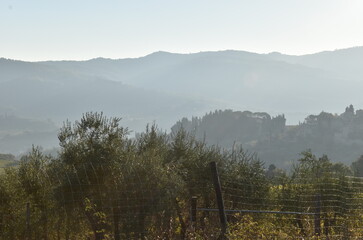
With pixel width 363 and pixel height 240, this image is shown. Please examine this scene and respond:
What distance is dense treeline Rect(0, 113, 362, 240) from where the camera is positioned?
16188 millimetres

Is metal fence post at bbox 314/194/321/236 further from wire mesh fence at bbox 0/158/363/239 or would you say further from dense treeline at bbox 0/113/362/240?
dense treeline at bbox 0/113/362/240

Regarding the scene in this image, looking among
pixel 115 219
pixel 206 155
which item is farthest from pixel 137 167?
pixel 206 155

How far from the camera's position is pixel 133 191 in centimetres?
1552

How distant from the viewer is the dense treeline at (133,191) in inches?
637

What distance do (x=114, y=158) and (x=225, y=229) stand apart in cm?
989

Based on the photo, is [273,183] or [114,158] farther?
[273,183]

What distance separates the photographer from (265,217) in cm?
2558

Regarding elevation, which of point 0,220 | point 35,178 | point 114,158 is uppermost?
point 114,158

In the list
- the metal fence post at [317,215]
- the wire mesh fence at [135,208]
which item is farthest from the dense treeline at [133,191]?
the metal fence post at [317,215]

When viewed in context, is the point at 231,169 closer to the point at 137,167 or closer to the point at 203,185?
the point at 203,185

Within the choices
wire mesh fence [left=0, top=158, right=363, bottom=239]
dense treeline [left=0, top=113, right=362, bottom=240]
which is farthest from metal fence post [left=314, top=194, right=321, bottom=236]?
dense treeline [left=0, top=113, right=362, bottom=240]

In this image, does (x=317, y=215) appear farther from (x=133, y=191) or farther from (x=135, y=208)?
(x=133, y=191)

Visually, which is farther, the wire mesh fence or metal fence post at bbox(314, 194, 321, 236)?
metal fence post at bbox(314, 194, 321, 236)

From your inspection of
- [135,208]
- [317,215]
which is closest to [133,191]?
[135,208]
